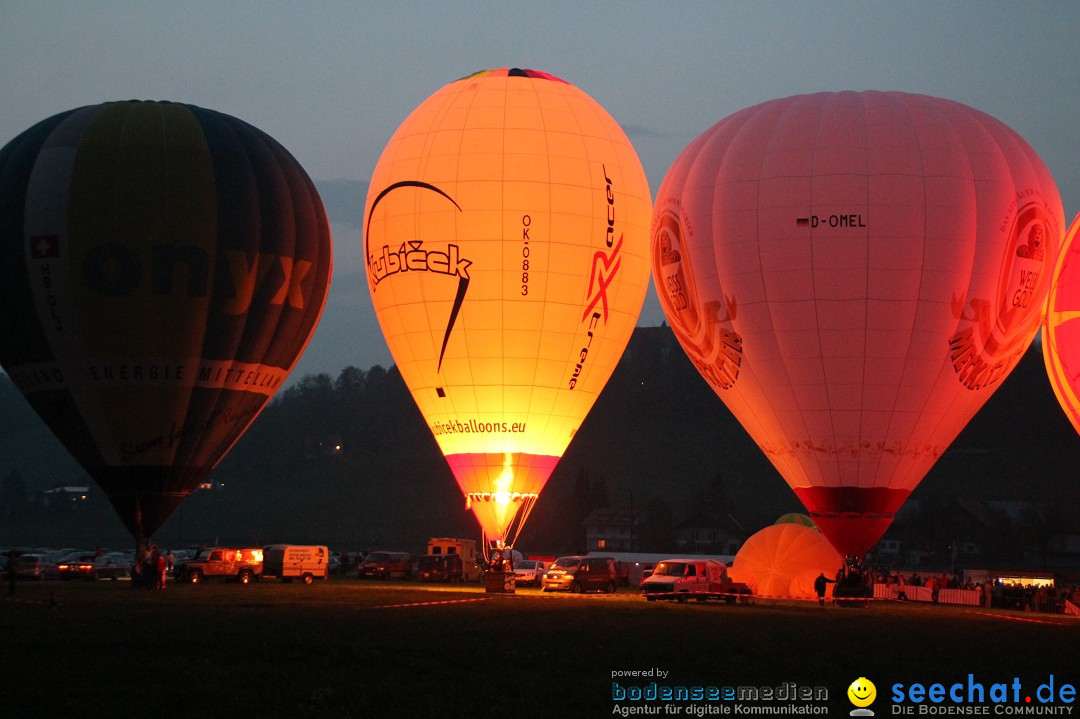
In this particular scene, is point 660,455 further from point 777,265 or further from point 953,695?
point 953,695

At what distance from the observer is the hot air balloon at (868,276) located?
82.1ft

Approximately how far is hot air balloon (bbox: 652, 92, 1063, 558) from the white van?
1433cm

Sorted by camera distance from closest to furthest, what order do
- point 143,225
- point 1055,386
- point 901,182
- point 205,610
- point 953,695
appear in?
1. point 953,695
2. point 205,610
3. point 901,182
4. point 143,225
5. point 1055,386

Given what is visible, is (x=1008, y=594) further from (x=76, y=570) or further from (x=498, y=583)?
(x=76, y=570)

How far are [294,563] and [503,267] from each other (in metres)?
11.4

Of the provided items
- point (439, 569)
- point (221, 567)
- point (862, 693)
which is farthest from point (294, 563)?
point (862, 693)

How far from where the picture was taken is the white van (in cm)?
3578

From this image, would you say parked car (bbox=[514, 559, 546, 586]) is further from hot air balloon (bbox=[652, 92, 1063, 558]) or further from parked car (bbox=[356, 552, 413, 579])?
hot air balloon (bbox=[652, 92, 1063, 558])

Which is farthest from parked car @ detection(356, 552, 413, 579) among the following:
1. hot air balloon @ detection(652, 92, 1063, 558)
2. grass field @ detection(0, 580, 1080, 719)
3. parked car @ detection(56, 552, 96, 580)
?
hot air balloon @ detection(652, 92, 1063, 558)

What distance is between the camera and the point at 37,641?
1603 centimetres

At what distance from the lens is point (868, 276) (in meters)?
25.0

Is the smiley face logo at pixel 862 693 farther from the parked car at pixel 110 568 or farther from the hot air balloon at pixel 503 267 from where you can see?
the parked car at pixel 110 568

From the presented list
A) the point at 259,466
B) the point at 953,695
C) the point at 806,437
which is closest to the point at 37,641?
the point at 953,695

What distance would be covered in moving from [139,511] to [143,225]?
5.51m
